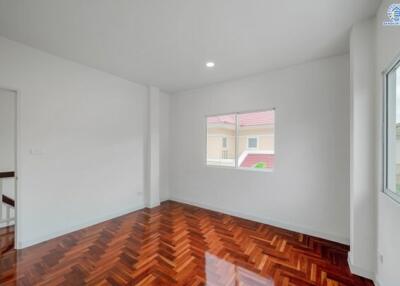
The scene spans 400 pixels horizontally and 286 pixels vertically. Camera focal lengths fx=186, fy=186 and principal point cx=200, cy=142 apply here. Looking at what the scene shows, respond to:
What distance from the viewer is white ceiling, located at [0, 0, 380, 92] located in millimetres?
1830

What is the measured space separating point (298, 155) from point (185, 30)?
2.52m

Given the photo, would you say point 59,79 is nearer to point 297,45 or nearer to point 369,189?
point 297,45

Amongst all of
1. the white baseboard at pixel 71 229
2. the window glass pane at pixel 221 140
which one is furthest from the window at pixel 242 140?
the white baseboard at pixel 71 229

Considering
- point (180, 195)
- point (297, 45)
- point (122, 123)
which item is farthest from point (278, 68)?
point (180, 195)

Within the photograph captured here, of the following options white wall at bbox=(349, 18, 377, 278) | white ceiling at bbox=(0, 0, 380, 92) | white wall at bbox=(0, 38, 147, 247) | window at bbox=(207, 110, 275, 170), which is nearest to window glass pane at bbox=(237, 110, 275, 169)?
window at bbox=(207, 110, 275, 170)

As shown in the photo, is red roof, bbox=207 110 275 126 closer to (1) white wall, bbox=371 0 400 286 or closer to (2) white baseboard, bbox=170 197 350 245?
(1) white wall, bbox=371 0 400 286

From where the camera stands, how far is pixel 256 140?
3.58 m

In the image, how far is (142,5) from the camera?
182cm

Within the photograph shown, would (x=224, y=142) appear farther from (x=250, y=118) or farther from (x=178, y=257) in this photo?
(x=178, y=257)

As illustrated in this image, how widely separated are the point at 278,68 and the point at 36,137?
3.93 metres

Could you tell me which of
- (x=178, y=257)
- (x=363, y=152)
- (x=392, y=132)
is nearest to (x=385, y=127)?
(x=392, y=132)

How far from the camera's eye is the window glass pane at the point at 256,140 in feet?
11.2

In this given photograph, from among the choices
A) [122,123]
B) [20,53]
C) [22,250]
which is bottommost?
[22,250]

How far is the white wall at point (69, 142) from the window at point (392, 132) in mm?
3892
